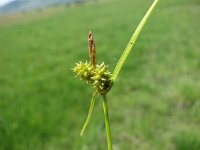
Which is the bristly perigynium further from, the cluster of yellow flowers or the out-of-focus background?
the out-of-focus background

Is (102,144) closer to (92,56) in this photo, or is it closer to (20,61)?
(92,56)

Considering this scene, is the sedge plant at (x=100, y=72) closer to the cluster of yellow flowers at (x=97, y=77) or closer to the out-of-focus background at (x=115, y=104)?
the cluster of yellow flowers at (x=97, y=77)

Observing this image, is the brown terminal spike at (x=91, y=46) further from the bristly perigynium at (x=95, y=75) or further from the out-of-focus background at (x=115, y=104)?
the out-of-focus background at (x=115, y=104)

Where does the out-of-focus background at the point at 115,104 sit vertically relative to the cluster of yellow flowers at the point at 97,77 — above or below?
below

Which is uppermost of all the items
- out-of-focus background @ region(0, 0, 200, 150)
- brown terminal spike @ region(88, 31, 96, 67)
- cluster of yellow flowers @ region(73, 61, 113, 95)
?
brown terminal spike @ region(88, 31, 96, 67)

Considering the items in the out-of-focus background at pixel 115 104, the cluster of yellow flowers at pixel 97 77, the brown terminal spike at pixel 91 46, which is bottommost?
the out-of-focus background at pixel 115 104

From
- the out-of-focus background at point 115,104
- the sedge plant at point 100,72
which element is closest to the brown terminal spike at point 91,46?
the sedge plant at point 100,72

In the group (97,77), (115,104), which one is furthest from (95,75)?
(115,104)

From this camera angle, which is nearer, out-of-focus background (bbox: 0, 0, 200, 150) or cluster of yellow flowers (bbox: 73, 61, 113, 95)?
cluster of yellow flowers (bbox: 73, 61, 113, 95)

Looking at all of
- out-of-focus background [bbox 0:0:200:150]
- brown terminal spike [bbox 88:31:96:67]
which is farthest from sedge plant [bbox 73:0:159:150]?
out-of-focus background [bbox 0:0:200:150]

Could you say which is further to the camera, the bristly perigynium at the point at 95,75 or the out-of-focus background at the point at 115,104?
the out-of-focus background at the point at 115,104

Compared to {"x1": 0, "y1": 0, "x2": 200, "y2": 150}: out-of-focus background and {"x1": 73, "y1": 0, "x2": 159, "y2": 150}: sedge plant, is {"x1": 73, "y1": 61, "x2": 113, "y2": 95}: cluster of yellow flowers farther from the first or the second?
{"x1": 0, "y1": 0, "x2": 200, "y2": 150}: out-of-focus background

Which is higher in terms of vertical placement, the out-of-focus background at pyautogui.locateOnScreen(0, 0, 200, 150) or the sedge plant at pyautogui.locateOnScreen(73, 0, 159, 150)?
the sedge plant at pyautogui.locateOnScreen(73, 0, 159, 150)
